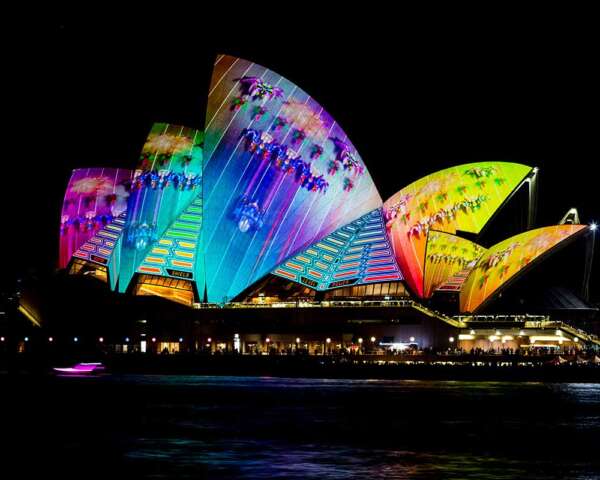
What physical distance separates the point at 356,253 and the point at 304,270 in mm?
4083

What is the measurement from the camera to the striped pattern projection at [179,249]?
7044 cm

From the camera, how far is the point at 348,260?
73125 mm

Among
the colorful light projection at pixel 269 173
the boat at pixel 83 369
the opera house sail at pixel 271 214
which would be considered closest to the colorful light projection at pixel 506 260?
the opera house sail at pixel 271 214

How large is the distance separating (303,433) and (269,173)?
3802cm

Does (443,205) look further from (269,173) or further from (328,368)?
(328,368)

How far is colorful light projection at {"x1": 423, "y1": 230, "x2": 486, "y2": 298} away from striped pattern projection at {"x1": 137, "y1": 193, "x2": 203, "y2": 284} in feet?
55.2

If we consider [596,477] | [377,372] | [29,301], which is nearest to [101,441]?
[596,477]

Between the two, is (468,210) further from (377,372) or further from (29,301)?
(29,301)

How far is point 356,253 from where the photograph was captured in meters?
73.0

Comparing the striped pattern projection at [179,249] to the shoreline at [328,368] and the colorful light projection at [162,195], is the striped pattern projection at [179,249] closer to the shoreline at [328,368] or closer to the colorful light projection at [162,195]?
the colorful light projection at [162,195]

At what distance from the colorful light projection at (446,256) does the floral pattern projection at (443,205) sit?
0.64 meters

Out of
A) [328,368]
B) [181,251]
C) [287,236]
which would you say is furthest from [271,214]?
[328,368]

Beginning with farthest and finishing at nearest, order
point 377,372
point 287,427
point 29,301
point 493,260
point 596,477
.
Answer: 1. point 29,301
2. point 493,260
3. point 377,372
4. point 287,427
5. point 596,477

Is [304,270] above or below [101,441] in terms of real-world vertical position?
above
